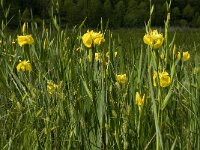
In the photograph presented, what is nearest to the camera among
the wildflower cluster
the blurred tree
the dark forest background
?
the wildflower cluster

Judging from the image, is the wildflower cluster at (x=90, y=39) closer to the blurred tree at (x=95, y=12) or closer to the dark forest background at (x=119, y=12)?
the dark forest background at (x=119, y=12)

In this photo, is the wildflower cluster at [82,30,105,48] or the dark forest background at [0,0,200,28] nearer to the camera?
the wildflower cluster at [82,30,105,48]

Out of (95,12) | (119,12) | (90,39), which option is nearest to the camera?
(90,39)

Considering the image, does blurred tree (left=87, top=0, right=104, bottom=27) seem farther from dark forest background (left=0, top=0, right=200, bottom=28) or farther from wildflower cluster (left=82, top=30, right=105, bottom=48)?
wildflower cluster (left=82, top=30, right=105, bottom=48)

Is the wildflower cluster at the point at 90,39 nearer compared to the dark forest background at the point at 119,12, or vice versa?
the wildflower cluster at the point at 90,39

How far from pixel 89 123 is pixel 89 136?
0.05 m

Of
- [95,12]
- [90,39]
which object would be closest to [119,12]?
[95,12]

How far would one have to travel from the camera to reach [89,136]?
3.97ft

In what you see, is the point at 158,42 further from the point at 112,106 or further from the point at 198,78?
the point at 198,78

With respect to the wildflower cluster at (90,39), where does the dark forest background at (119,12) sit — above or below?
below

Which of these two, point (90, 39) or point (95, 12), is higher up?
point (90, 39)

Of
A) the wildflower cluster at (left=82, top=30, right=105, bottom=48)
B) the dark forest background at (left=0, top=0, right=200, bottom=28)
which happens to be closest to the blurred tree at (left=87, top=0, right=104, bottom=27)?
the dark forest background at (left=0, top=0, right=200, bottom=28)

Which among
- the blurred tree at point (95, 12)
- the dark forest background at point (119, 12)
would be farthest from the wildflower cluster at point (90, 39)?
the blurred tree at point (95, 12)

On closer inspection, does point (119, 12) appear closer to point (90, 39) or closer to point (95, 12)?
point (95, 12)
